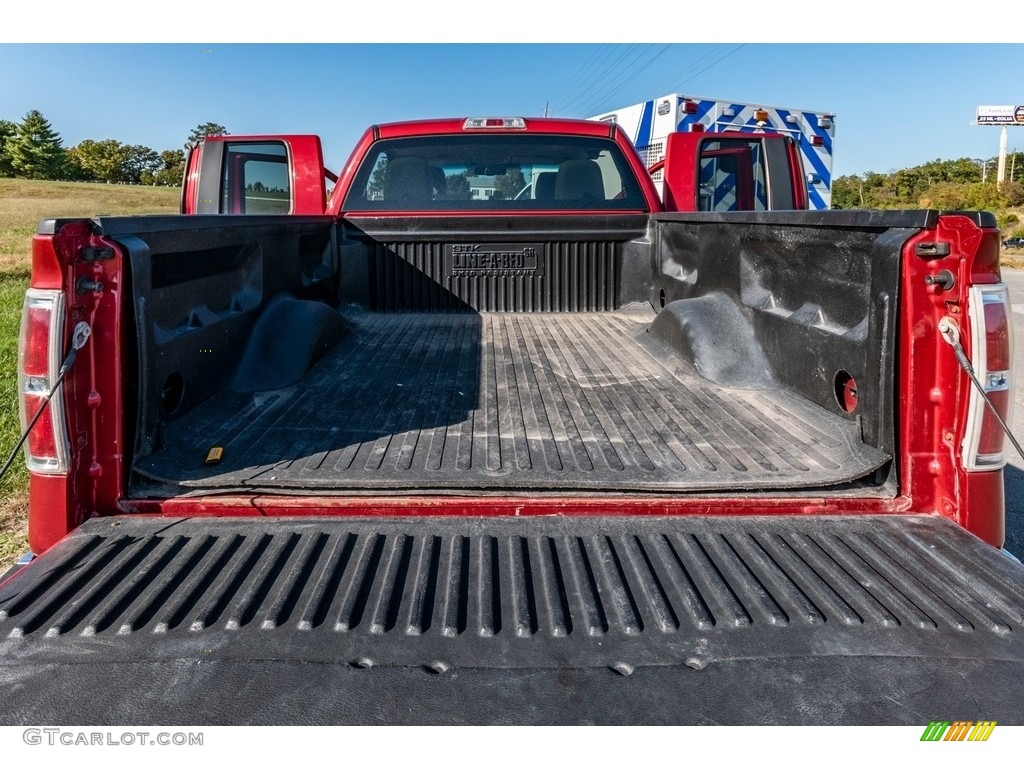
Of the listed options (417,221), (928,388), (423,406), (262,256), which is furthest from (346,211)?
(928,388)

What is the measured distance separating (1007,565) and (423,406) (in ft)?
5.91

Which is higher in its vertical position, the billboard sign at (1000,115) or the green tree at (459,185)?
the billboard sign at (1000,115)

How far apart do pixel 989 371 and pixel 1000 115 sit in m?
49.9

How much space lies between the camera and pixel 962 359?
2.00 metres

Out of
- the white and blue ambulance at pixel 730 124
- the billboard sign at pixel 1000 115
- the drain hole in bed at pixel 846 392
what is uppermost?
the billboard sign at pixel 1000 115

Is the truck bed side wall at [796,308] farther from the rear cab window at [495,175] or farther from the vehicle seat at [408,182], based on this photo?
the vehicle seat at [408,182]

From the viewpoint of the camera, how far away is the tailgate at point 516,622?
1429 mm

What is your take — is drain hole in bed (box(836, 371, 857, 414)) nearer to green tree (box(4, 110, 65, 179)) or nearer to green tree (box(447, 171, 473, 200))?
green tree (box(447, 171, 473, 200))

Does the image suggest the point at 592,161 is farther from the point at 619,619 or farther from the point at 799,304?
the point at 619,619

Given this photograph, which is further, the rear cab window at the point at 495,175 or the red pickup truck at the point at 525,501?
the rear cab window at the point at 495,175

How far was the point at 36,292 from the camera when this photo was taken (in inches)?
77.5

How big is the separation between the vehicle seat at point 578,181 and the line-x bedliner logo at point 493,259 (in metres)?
0.48

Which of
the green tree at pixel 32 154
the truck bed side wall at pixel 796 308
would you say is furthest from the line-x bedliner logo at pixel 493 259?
the green tree at pixel 32 154
